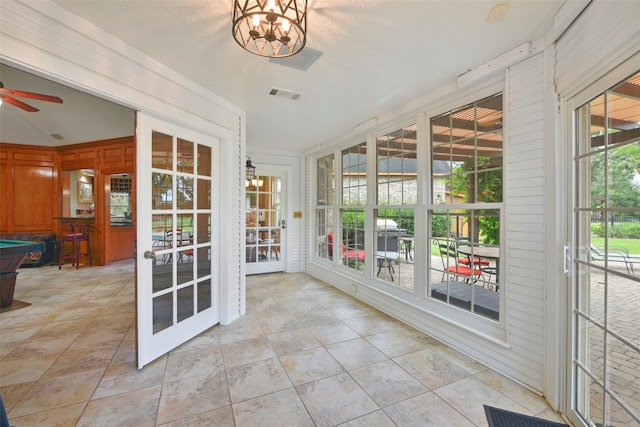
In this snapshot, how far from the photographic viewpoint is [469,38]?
1.90m

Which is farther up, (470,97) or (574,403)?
(470,97)

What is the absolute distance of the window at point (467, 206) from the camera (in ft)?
7.64

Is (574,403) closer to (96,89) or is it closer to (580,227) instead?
(580,227)

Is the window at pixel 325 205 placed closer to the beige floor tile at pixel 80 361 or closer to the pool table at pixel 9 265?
the beige floor tile at pixel 80 361

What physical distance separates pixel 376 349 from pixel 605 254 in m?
1.84

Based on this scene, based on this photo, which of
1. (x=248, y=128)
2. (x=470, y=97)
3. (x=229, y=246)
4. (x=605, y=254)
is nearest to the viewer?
(x=605, y=254)

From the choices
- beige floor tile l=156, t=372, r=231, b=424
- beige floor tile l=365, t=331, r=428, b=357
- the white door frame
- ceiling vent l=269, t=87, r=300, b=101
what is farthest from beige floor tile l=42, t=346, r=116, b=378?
the white door frame

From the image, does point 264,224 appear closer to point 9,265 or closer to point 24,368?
point 9,265

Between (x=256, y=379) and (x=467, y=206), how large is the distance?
7.75 ft

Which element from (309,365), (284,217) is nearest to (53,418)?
(309,365)

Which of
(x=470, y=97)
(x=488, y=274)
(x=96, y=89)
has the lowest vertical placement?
(x=488, y=274)

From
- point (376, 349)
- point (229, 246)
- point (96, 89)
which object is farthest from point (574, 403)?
point (96, 89)

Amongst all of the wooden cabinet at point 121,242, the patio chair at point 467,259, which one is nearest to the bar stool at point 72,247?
the wooden cabinet at point 121,242

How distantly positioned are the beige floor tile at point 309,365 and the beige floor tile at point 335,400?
7 cm
